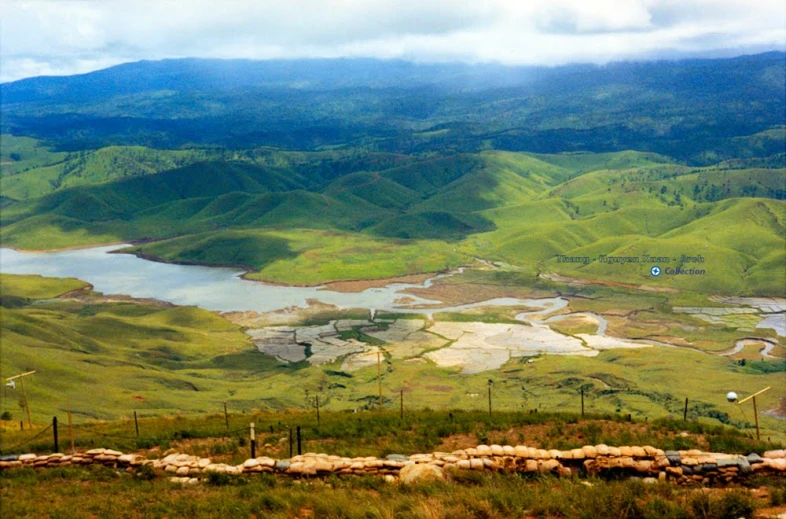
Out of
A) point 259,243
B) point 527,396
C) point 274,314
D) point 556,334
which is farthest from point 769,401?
point 259,243

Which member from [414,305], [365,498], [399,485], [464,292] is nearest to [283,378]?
[414,305]

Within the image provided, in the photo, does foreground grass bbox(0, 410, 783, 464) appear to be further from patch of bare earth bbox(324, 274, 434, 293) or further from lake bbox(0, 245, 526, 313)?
patch of bare earth bbox(324, 274, 434, 293)

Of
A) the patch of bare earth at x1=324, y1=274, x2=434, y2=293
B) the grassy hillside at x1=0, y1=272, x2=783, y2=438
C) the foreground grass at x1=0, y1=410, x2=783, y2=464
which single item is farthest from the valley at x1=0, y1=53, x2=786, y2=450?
the foreground grass at x1=0, y1=410, x2=783, y2=464

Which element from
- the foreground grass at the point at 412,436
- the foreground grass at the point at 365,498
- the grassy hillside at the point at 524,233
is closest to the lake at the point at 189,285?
the grassy hillside at the point at 524,233

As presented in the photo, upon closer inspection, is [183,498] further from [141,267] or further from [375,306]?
[141,267]

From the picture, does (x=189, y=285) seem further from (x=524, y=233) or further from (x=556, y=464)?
(x=556, y=464)

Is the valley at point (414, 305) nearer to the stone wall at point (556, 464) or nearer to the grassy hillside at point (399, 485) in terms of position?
the grassy hillside at point (399, 485)

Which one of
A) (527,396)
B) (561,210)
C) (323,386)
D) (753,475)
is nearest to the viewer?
(753,475)
